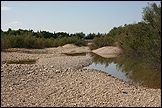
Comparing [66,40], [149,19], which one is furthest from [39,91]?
[66,40]

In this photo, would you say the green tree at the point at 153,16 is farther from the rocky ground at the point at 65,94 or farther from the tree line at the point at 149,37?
the rocky ground at the point at 65,94

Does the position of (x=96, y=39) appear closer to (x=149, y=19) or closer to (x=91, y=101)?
(x=149, y=19)

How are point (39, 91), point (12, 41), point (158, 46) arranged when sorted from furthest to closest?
point (12, 41) < point (158, 46) < point (39, 91)

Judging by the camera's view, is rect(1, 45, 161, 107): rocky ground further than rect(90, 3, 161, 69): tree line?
No

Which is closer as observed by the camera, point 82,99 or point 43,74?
point 82,99

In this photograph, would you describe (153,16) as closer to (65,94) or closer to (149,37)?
(149,37)

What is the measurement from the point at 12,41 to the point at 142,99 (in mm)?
19665

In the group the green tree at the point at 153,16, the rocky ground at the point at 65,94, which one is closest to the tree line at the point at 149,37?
the green tree at the point at 153,16

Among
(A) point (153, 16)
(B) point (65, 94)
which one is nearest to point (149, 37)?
(A) point (153, 16)

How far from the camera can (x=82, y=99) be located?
15.4 feet

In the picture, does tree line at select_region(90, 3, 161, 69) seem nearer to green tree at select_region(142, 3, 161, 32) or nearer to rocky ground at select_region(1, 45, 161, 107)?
green tree at select_region(142, 3, 161, 32)

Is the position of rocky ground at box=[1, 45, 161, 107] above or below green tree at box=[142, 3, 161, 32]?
below

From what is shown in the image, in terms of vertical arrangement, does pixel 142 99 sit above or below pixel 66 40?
below

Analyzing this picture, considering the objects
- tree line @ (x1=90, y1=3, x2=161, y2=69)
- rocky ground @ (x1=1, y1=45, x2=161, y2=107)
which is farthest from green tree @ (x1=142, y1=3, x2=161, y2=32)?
rocky ground @ (x1=1, y1=45, x2=161, y2=107)
